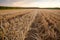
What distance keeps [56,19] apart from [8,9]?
514mm

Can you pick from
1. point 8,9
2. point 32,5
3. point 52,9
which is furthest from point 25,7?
point 52,9

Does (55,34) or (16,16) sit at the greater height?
(16,16)

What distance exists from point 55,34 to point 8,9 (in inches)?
21.4

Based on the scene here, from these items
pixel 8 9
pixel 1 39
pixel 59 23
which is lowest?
pixel 1 39

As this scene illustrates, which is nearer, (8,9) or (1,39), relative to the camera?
(1,39)

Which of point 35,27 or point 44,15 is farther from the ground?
point 44,15

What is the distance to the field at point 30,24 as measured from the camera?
4.29ft

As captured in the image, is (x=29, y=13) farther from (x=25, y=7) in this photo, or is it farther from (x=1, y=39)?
(x=1, y=39)

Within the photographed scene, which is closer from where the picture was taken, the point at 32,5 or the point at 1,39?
the point at 1,39

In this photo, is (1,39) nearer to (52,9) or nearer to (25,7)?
(25,7)

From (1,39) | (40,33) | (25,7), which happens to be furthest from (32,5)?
(1,39)

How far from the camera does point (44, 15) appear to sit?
4.68 feet

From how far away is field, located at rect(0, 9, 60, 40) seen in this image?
4.29 ft

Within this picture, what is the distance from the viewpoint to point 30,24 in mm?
1400
